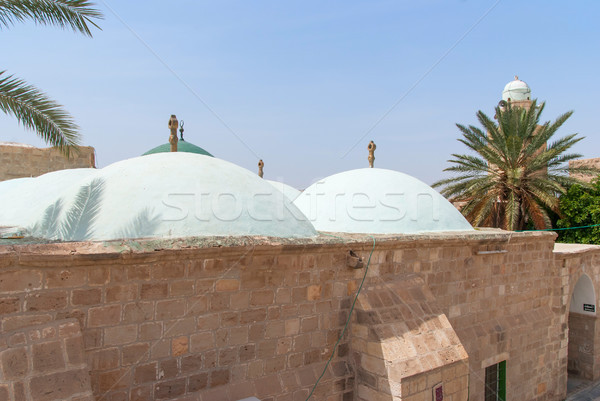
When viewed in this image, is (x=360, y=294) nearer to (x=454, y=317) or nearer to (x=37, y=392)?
(x=454, y=317)

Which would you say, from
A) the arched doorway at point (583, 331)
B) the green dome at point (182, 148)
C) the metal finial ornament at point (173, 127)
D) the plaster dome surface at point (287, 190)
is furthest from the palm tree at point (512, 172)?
the metal finial ornament at point (173, 127)

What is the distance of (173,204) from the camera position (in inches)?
150

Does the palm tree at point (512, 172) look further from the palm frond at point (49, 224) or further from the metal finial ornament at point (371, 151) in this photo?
the palm frond at point (49, 224)

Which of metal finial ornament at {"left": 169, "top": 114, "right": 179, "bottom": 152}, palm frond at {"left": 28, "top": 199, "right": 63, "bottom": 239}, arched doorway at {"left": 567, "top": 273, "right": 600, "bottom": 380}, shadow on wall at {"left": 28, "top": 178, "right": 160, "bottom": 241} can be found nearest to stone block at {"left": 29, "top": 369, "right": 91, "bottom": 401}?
shadow on wall at {"left": 28, "top": 178, "right": 160, "bottom": 241}

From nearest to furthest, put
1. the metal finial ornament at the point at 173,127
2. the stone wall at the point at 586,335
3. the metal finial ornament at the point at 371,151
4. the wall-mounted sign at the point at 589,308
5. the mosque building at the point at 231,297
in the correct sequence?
the mosque building at the point at 231,297, the metal finial ornament at the point at 173,127, the metal finial ornament at the point at 371,151, the stone wall at the point at 586,335, the wall-mounted sign at the point at 589,308

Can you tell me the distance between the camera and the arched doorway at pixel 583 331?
901cm

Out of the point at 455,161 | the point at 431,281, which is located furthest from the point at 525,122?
the point at 431,281

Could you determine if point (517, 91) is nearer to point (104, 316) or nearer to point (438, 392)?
point (438, 392)

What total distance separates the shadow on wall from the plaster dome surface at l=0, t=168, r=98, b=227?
111 cm

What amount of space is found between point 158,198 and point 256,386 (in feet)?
5.75

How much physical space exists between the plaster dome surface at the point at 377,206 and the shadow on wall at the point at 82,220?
3.03m

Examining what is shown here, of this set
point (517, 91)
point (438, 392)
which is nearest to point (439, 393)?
point (438, 392)

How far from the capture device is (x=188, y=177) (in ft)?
13.6

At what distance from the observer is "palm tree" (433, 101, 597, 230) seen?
1177cm
